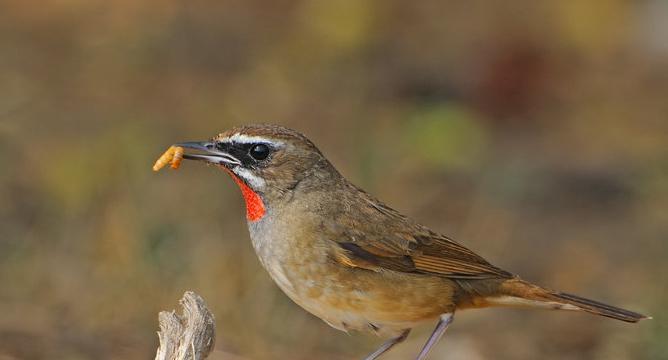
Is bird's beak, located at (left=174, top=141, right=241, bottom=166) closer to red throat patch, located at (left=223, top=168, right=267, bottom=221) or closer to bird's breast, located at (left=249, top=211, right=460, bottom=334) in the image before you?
red throat patch, located at (left=223, top=168, right=267, bottom=221)

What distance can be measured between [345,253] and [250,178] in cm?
60

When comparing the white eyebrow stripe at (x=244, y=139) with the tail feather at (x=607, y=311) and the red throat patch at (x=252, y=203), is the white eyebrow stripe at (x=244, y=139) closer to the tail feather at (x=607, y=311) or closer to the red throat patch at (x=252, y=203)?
the red throat patch at (x=252, y=203)

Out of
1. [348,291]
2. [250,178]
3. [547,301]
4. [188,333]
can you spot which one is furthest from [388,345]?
[188,333]

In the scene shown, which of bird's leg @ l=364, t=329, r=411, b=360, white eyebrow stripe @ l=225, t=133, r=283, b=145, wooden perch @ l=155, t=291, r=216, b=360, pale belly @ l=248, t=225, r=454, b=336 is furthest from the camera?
bird's leg @ l=364, t=329, r=411, b=360

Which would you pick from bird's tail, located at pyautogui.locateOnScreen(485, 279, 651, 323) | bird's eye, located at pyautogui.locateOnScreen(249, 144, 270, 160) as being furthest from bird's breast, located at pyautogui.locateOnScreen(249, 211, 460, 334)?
bird's tail, located at pyautogui.locateOnScreen(485, 279, 651, 323)

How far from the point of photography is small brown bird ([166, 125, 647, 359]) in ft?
18.6

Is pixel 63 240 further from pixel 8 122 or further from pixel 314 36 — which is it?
pixel 314 36

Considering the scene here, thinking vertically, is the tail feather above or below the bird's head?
below

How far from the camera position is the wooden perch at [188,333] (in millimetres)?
5203

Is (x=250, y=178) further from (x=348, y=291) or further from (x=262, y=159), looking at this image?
(x=348, y=291)

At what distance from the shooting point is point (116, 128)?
9.51m

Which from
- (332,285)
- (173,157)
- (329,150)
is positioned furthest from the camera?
(329,150)

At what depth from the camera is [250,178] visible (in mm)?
5820

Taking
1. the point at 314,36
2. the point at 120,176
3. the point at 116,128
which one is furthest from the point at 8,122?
the point at 314,36
